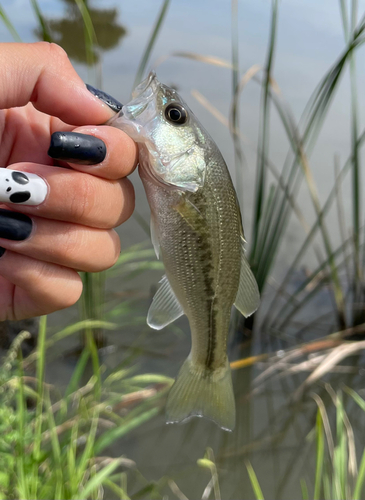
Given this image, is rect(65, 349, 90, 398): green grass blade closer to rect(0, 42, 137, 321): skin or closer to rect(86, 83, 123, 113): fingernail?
rect(0, 42, 137, 321): skin

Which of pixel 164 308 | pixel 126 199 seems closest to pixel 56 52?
pixel 126 199

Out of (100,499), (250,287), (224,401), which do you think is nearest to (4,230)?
(250,287)

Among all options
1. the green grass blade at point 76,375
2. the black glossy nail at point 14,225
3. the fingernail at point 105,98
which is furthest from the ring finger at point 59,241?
the green grass blade at point 76,375

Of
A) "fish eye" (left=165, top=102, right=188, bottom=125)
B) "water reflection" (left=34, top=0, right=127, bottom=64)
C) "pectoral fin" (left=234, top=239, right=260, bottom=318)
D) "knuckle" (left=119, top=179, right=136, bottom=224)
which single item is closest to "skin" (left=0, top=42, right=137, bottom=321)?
"knuckle" (left=119, top=179, right=136, bottom=224)

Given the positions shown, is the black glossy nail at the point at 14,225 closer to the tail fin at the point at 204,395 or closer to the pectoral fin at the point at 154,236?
the pectoral fin at the point at 154,236

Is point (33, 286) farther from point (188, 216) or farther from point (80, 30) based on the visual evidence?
point (80, 30)

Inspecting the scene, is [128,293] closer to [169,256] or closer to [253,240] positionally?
[253,240]

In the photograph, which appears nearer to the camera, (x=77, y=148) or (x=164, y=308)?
(x=77, y=148)
